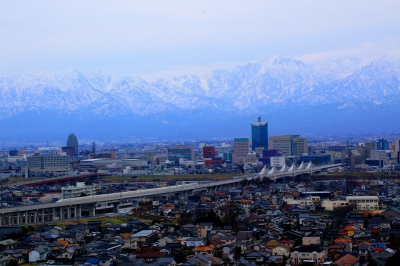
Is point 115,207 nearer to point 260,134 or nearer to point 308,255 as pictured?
point 308,255

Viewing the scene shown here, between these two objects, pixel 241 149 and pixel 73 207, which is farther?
pixel 241 149

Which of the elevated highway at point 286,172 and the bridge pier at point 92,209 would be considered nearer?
the bridge pier at point 92,209

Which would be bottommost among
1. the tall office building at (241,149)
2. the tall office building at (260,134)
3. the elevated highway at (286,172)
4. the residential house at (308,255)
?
the residential house at (308,255)

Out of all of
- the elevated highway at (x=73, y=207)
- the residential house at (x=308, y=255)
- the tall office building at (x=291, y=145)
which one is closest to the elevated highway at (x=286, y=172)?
the elevated highway at (x=73, y=207)

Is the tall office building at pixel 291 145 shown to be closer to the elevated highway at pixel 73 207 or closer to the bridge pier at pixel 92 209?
the elevated highway at pixel 73 207

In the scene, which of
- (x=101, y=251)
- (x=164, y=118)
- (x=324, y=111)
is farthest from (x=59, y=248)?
(x=164, y=118)

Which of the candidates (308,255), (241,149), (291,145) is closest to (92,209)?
(308,255)

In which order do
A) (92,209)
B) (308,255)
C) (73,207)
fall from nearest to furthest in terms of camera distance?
(308,255)
(73,207)
(92,209)

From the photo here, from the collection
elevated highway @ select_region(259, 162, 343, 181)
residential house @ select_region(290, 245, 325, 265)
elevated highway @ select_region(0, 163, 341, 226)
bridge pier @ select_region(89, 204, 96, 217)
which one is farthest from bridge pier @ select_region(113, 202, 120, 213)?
elevated highway @ select_region(259, 162, 343, 181)
